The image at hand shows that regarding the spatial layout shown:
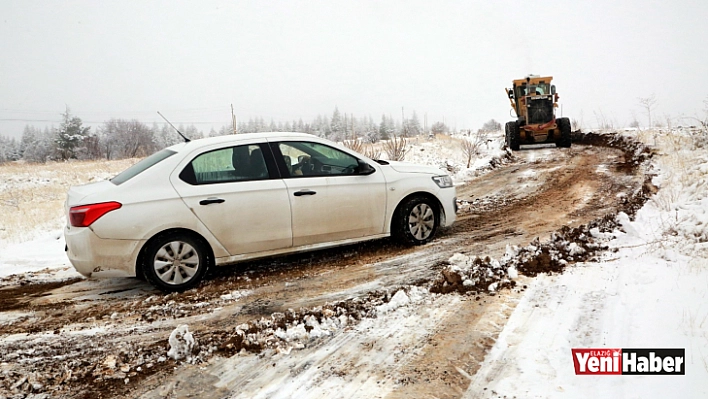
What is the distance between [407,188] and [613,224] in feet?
8.91

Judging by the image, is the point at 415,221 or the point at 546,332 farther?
the point at 415,221

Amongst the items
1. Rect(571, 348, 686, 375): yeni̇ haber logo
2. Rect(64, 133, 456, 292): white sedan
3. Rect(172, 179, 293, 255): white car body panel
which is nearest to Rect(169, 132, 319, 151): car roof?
Rect(64, 133, 456, 292): white sedan

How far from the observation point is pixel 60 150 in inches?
2141

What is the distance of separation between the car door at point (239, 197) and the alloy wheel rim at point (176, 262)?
327 millimetres

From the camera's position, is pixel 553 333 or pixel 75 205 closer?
pixel 553 333

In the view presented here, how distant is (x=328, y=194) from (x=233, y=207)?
109 cm

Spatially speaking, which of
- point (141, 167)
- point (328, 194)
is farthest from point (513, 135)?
point (141, 167)

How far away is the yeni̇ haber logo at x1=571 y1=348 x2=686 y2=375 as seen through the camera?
286cm

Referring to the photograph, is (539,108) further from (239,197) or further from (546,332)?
(546,332)

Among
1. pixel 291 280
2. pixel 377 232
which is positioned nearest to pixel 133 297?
pixel 291 280

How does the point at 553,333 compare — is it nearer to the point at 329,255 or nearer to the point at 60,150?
the point at 329,255

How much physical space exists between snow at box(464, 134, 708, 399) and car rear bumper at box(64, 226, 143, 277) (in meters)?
3.47

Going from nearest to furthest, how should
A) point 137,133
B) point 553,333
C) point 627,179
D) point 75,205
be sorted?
1. point 553,333
2. point 75,205
3. point 627,179
4. point 137,133

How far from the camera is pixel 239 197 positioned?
16.0 ft
